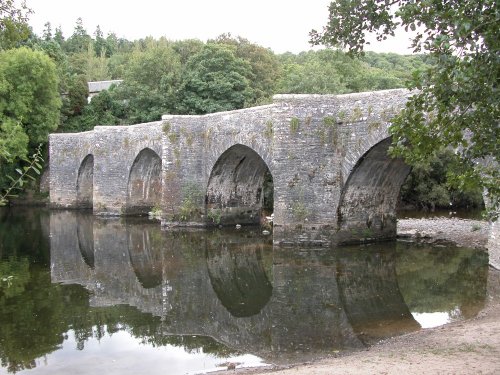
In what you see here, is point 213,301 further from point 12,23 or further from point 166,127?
point 166,127

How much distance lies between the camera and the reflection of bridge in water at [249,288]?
361 inches

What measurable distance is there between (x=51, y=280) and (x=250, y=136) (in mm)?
8760

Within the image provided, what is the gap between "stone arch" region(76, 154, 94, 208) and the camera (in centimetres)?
3389

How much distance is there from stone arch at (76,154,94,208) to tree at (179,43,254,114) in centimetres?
674

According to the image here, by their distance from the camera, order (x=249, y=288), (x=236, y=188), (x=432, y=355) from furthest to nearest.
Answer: (x=236, y=188)
(x=249, y=288)
(x=432, y=355)

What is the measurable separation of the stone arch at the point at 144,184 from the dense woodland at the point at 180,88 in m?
5.79

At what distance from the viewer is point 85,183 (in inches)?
1372

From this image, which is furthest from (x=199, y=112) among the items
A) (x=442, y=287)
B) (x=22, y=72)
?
(x=442, y=287)

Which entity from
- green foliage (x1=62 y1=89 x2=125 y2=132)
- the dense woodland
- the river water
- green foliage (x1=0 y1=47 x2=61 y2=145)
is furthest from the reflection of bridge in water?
green foliage (x1=62 y1=89 x2=125 y2=132)

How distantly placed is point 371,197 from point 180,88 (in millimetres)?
21310

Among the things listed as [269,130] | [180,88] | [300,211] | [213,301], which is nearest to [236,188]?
[269,130]

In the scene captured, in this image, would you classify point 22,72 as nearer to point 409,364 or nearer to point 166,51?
point 166,51

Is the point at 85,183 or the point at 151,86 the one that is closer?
the point at 85,183

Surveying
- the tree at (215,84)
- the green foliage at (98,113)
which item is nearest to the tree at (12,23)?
the tree at (215,84)
